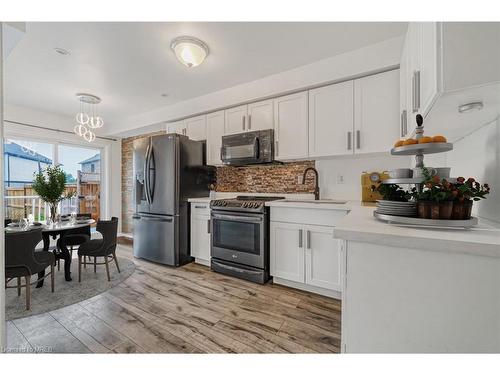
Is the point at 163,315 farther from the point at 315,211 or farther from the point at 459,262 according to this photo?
the point at 459,262

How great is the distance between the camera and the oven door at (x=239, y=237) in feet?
8.31

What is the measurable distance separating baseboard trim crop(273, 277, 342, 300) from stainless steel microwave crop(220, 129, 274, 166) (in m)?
1.47

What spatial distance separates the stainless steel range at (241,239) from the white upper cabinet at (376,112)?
4.35 ft

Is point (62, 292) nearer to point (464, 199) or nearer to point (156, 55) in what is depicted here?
point (156, 55)

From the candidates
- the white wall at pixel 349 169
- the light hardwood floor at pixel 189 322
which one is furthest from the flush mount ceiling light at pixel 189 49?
the light hardwood floor at pixel 189 322

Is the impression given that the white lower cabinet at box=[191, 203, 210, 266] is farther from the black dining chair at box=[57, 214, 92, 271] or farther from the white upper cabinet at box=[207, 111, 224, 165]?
the black dining chair at box=[57, 214, 92, 271]

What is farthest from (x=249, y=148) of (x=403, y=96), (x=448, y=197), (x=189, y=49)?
(x=448, y=197)

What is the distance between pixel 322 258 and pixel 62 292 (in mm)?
2807

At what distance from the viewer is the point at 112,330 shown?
5.63ft

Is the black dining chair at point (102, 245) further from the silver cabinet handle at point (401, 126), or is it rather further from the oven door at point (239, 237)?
the silver cabinet handle at point (401, 126)
